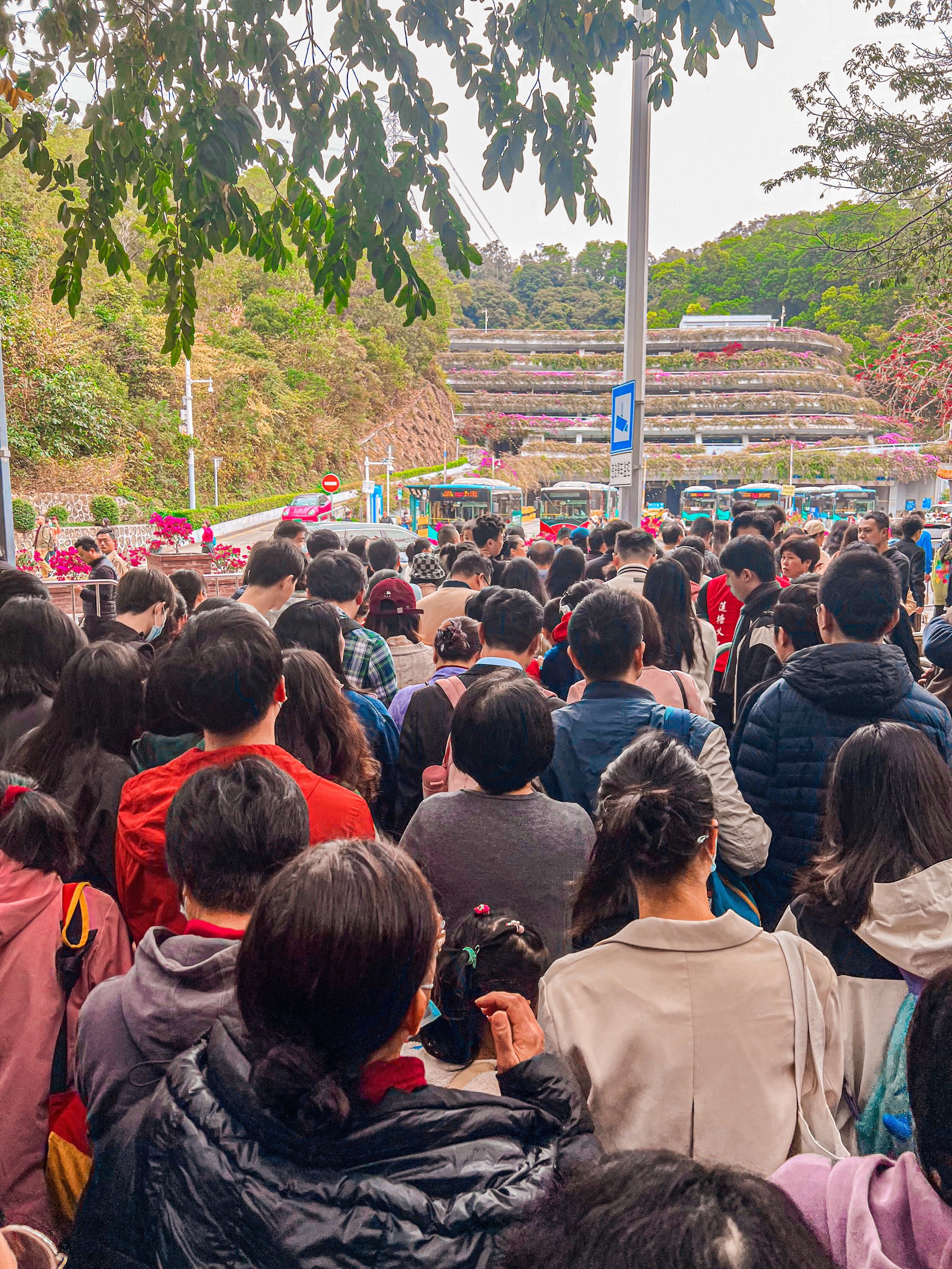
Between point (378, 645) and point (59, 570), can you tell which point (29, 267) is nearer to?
point (59, 570)

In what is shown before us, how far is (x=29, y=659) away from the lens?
3.24 m

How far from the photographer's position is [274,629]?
12.5ft

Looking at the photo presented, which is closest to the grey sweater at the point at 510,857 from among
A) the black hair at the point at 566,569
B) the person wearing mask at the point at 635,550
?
the person wearing mask at the point at 635,550

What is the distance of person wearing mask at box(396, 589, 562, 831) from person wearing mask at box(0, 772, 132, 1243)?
1.47 meters

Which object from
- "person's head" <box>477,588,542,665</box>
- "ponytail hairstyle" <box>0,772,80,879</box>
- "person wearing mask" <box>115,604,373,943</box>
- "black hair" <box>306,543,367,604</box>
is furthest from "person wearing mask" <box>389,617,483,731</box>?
"ponytail hairstyle" <box>0,772,80,879</box>

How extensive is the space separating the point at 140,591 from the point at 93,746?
1.62 metres

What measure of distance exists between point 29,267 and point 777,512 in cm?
2617

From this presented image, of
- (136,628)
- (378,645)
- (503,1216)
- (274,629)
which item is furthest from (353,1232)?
(136,628)

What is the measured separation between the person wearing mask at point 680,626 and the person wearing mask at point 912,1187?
3328 millimetres

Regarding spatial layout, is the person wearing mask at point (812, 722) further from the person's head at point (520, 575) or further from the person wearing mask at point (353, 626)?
the person's head at point (520, 575)


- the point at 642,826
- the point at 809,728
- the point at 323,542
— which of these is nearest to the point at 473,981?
the point at 642,826

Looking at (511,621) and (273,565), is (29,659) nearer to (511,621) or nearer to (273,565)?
(273,565)

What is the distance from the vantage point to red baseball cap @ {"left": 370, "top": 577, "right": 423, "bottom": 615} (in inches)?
192

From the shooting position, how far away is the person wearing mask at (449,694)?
11.3ft
